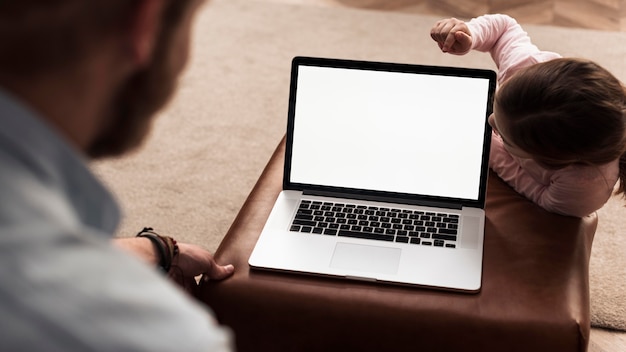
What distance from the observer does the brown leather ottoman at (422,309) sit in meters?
1.18

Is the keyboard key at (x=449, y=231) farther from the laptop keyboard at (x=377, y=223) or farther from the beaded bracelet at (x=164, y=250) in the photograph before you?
the beaded bracelet at (x=164, y=250)

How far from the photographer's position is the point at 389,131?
144 centimetres

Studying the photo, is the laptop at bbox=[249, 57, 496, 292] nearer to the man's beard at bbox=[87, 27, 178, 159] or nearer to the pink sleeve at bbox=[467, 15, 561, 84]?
the pink sleeve at bbox=[467, 15, 561, 84]

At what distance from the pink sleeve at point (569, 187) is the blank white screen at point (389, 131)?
114mm

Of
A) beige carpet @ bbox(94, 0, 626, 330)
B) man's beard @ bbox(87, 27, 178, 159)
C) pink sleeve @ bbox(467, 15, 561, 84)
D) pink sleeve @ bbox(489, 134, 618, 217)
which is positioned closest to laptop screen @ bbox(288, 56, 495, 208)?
pink sleeve @ bbox(489, 134, 618, 217)

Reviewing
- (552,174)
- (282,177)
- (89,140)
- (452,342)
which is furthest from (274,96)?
(89,140)

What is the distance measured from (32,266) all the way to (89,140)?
142 millimetres

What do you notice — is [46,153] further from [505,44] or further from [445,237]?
[505,44]

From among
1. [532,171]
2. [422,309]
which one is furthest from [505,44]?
[422,309]

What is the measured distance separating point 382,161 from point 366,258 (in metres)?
0.21

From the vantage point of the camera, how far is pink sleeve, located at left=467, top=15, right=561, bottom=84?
Result: 1561 millimetres

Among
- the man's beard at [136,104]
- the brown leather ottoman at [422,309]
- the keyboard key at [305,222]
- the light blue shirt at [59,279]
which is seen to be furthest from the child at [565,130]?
the light blue shirt at [59,279]

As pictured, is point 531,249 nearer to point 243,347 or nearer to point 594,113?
point 594,113

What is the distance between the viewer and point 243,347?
1261 millimetres
